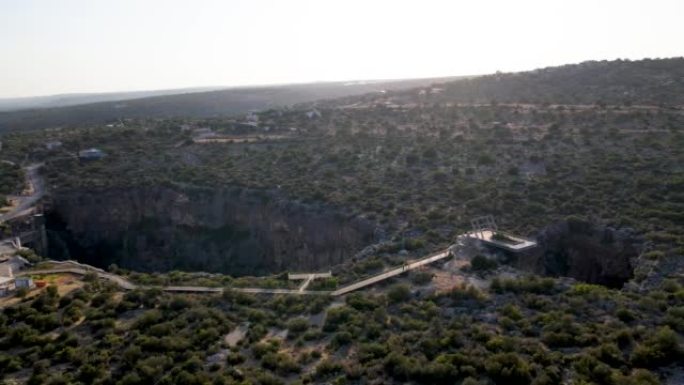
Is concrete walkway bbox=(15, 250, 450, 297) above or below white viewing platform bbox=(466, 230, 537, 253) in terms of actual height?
below

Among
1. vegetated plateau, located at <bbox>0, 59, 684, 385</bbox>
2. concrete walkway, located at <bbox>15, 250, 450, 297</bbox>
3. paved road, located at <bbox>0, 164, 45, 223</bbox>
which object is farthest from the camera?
paved road, located at <bbox>0, 164, 45, 223</bbox>

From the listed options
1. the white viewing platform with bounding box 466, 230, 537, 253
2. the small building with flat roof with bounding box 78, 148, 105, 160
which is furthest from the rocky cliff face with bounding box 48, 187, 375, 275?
the small building with flat roof with bounding box 78, 148, 105, 160

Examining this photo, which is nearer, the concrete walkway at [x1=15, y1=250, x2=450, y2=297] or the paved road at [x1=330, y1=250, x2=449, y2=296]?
the paved road at [x1=330, y1=250, x2=449, y2=296]

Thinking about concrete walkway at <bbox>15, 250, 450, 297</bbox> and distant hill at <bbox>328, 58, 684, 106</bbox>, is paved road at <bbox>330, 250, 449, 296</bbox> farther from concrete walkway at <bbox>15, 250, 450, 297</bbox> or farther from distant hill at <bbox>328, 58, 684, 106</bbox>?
distant hill at <bbox>328, 58, 684, 106</bbox>

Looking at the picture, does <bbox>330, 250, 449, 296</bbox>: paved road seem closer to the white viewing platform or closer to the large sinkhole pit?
the white viewing platform

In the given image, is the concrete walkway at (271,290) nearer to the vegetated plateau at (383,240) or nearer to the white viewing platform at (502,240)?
the vegetated plateau at (383,240)

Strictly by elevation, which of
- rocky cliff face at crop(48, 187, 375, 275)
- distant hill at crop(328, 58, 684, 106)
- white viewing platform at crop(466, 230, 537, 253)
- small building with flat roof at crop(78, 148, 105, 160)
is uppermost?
distant hill at crop(328, 58, 684, 106)

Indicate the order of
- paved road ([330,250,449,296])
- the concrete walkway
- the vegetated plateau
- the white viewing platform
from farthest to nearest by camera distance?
the white viewing platform → the concrete walkway → paved road ([330,250,449,296]) → the vegetated plateau

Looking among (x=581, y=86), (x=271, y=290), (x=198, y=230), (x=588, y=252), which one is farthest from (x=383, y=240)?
(x=581, y=86)

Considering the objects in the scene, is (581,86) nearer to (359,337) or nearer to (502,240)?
(502,240)
